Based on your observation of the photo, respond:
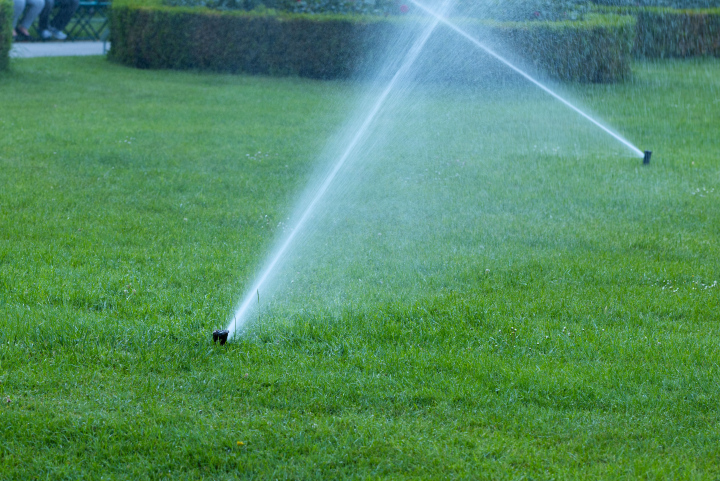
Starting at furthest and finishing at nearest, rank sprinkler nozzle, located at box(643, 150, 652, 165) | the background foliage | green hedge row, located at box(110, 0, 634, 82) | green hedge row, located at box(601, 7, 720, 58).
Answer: green hedge row, located at box(601, 7, 720, 58)
the background foliage
green hedge row, located at box(110, 0, 634, 82)
sprinkler nozzle, located at box(643, 150, 652, 165)

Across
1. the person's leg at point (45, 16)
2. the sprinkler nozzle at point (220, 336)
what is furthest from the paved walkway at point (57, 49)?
the sprinkler nozzle at point (220, 336)

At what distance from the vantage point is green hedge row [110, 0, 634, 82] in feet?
40.8

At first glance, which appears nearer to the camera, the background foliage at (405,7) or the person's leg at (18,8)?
the background foliage at (405,7)

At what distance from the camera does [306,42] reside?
45.2 ft

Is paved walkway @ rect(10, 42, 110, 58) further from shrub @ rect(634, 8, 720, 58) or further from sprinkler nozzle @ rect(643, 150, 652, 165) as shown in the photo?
sprinkler nozzle @ rect(643, 150, 652, 165)

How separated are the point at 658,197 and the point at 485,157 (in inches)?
77.5

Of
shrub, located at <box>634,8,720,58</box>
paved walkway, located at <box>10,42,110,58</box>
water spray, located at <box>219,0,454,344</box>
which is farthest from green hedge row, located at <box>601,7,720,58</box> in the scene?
paved walkway, located at <box>10,42,110,58</box>

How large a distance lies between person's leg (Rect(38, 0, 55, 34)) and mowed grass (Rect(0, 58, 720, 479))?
479 inches

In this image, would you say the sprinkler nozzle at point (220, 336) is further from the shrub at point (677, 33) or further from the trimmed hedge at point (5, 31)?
the shrub at point (677, 33)

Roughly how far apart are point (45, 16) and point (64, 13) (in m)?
0.76

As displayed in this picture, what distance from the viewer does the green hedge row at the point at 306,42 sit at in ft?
40.8

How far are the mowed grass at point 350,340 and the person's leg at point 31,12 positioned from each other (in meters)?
11.4

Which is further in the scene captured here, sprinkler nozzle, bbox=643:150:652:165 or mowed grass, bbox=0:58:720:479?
sprinkler nozzle, bbox=643:150:652:165

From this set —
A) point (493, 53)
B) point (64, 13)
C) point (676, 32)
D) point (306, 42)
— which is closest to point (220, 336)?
point (493, 53)
